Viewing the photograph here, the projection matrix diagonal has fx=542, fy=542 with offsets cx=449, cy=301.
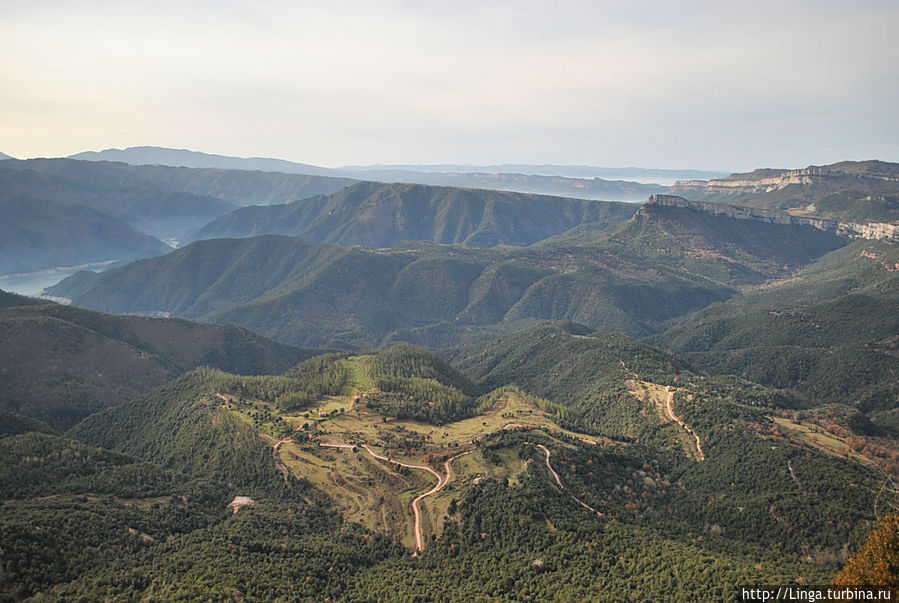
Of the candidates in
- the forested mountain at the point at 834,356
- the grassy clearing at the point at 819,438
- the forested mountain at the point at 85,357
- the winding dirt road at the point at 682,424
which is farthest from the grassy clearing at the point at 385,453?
the forested mountain at the point at 834,356

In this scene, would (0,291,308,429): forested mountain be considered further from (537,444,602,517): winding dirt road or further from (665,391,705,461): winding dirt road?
(665,391,705,461): winding dirt road

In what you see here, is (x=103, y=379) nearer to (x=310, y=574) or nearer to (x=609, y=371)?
(x=310, y=574)

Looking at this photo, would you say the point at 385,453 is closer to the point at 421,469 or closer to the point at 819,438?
the point at 421,469

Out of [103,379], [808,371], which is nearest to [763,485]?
[808,371]

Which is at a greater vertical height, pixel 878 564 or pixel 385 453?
pixel 878 564

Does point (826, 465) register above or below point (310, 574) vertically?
above

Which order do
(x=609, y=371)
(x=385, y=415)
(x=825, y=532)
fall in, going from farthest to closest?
(x=609, y=371) < (x=385, y=415) < (x=825, y=532)

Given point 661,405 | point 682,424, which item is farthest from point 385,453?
point 661,405

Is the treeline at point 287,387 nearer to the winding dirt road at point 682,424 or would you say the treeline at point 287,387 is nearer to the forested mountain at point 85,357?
the forested mountain at point 85,357

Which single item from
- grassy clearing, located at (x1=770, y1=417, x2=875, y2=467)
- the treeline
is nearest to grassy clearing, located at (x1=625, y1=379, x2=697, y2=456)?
grassy clearing, located at (x1=770, y1=417, x2=875, y2=467)

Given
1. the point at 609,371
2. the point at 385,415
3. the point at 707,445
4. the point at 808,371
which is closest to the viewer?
the point at 707,445
